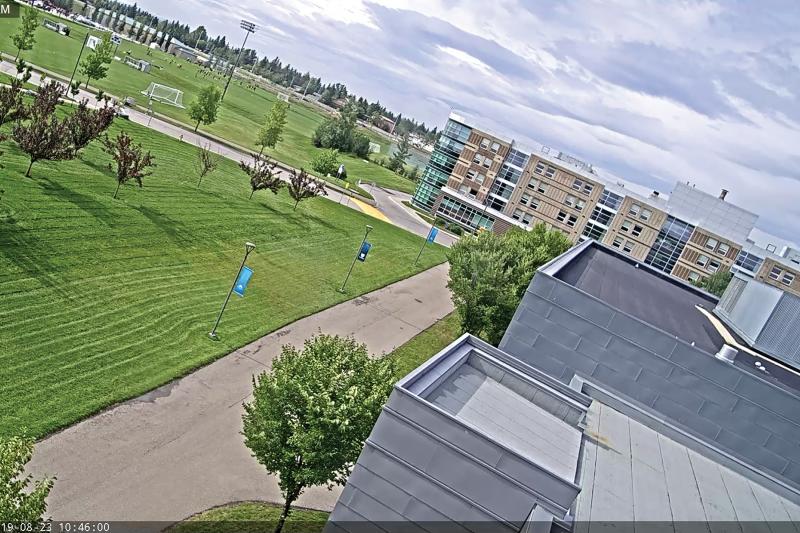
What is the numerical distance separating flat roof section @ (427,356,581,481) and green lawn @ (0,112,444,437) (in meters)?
10.7

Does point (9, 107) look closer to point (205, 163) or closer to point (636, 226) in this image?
point (205, 163)

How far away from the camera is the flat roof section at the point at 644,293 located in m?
26.0

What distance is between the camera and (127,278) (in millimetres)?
27234

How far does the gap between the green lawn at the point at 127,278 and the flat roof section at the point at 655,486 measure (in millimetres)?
13941

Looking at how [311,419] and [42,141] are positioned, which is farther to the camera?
[42,141]

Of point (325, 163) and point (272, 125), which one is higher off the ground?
point (272, 125)

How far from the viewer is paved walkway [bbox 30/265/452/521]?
15.9 m

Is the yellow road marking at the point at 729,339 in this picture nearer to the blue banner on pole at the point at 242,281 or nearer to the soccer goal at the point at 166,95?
the blue banner on pole at the point at 242,281

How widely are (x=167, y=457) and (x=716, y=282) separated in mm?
73414

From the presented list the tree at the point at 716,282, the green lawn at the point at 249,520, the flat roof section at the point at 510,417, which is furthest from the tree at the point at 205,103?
the tree at the point at 716,282

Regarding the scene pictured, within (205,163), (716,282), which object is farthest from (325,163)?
(716,282)

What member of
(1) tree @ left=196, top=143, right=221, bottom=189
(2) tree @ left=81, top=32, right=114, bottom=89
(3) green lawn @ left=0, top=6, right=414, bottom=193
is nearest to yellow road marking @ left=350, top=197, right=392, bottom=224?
(3) green lawn @ left=0, top=6, right=414, bottom=193

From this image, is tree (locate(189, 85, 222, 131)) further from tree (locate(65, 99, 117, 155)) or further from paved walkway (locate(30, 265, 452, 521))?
paved walkway (locate(30, 265, 452, 521))

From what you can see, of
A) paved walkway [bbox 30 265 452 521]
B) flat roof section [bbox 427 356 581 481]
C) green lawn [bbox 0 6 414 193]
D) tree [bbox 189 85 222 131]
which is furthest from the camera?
green lawn [bbox 0 6 414 193]
